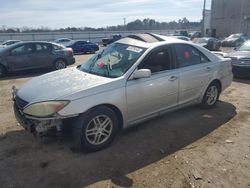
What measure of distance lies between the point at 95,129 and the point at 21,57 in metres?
8.15

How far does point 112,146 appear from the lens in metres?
4.16

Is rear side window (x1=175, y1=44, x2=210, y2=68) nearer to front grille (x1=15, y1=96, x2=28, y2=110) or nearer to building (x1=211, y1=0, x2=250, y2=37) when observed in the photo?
front grille (x1=15, y1=96, x2=28, y2=110)

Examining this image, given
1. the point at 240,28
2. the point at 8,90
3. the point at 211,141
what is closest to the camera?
the point at 211,141

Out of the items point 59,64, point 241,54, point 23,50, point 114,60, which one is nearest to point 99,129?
point 114,60

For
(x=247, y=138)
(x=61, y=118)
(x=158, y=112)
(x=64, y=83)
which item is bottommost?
(x=247, y=138)

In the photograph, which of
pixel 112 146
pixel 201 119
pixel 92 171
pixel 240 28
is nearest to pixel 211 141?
pixel 201 119

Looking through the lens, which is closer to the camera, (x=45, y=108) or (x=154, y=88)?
(x=45, y=108)

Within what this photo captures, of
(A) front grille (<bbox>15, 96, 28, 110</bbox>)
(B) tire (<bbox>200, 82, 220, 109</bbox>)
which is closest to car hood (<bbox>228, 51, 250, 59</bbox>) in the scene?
(B) tire (<bbox>200, 82, 220, 109</bbox>)

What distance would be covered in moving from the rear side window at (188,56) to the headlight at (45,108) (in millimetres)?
2447

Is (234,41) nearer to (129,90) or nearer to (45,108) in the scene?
(129,90)

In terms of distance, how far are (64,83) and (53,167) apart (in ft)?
4.20

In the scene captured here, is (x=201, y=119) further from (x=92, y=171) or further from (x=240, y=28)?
(x=240, y=28)

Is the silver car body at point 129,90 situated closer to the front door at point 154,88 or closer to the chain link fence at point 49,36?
the front door at point 154,88

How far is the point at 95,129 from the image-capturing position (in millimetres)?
3877
